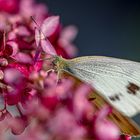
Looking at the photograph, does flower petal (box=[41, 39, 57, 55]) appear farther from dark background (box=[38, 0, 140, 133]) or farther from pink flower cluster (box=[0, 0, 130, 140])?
dark background (box=[38, 0, 140, 133])

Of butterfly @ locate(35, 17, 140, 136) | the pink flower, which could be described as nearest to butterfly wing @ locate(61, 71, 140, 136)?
butterfly @ locate(35, 17, 140, 136)

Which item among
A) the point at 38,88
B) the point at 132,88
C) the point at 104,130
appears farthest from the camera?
the point at 132,88

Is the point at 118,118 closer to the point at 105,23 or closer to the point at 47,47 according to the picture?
the point at 47,47

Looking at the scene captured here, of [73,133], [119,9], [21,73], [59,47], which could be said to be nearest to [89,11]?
[119,9]

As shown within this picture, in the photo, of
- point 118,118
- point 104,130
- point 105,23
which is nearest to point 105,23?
point 105,23

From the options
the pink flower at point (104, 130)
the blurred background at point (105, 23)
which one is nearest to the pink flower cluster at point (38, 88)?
the pink flower at point (104, 130)
